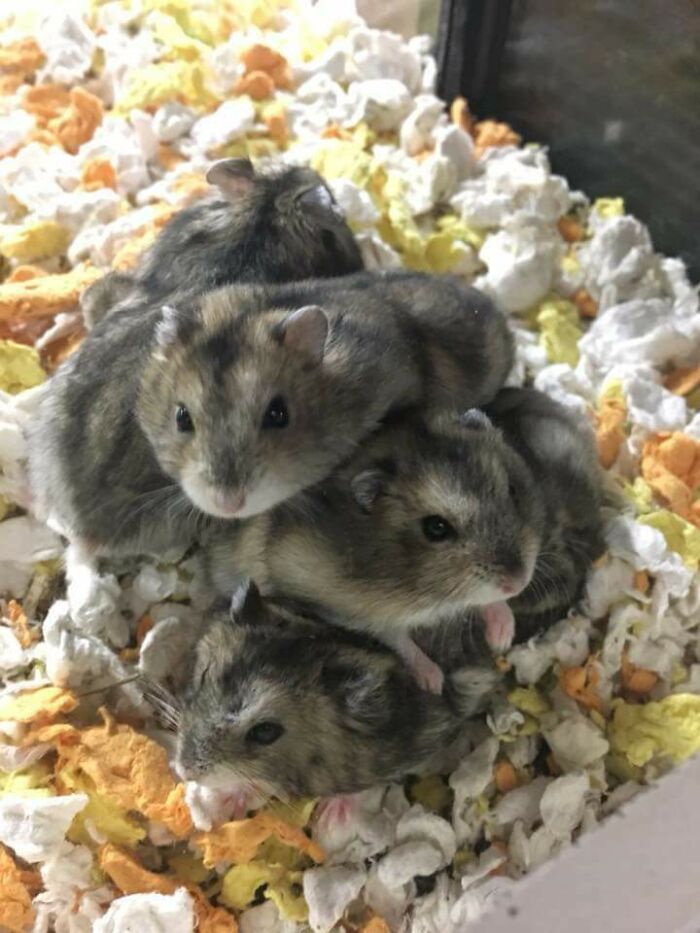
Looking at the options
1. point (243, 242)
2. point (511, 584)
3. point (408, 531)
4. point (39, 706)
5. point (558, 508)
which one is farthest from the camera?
point (243, 242)

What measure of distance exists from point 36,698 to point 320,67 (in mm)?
2469

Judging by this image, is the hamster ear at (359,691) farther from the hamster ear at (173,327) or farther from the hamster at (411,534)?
the hamster ear at (173,327)

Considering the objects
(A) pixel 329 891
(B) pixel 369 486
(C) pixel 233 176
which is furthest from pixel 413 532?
(C) pixel 233 176

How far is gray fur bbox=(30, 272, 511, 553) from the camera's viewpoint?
2.17 m

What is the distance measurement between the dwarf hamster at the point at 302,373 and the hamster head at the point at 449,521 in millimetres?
161

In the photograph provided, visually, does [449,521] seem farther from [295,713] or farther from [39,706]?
[39,706]

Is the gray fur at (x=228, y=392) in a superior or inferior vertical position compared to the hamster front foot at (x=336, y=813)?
superior

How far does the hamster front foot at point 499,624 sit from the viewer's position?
7.70ft

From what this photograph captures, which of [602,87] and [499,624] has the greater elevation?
[602,87]

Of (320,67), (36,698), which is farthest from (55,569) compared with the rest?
(320,67)

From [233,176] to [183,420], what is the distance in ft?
3.27

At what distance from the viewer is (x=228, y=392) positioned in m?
2.17

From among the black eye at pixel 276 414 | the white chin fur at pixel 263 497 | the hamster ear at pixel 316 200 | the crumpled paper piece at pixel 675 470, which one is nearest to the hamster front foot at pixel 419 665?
the white chin fur at pixel 263 497

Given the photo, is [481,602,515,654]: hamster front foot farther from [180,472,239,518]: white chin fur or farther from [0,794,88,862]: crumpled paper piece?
[0,794,88,862]: crumpled paper piece
